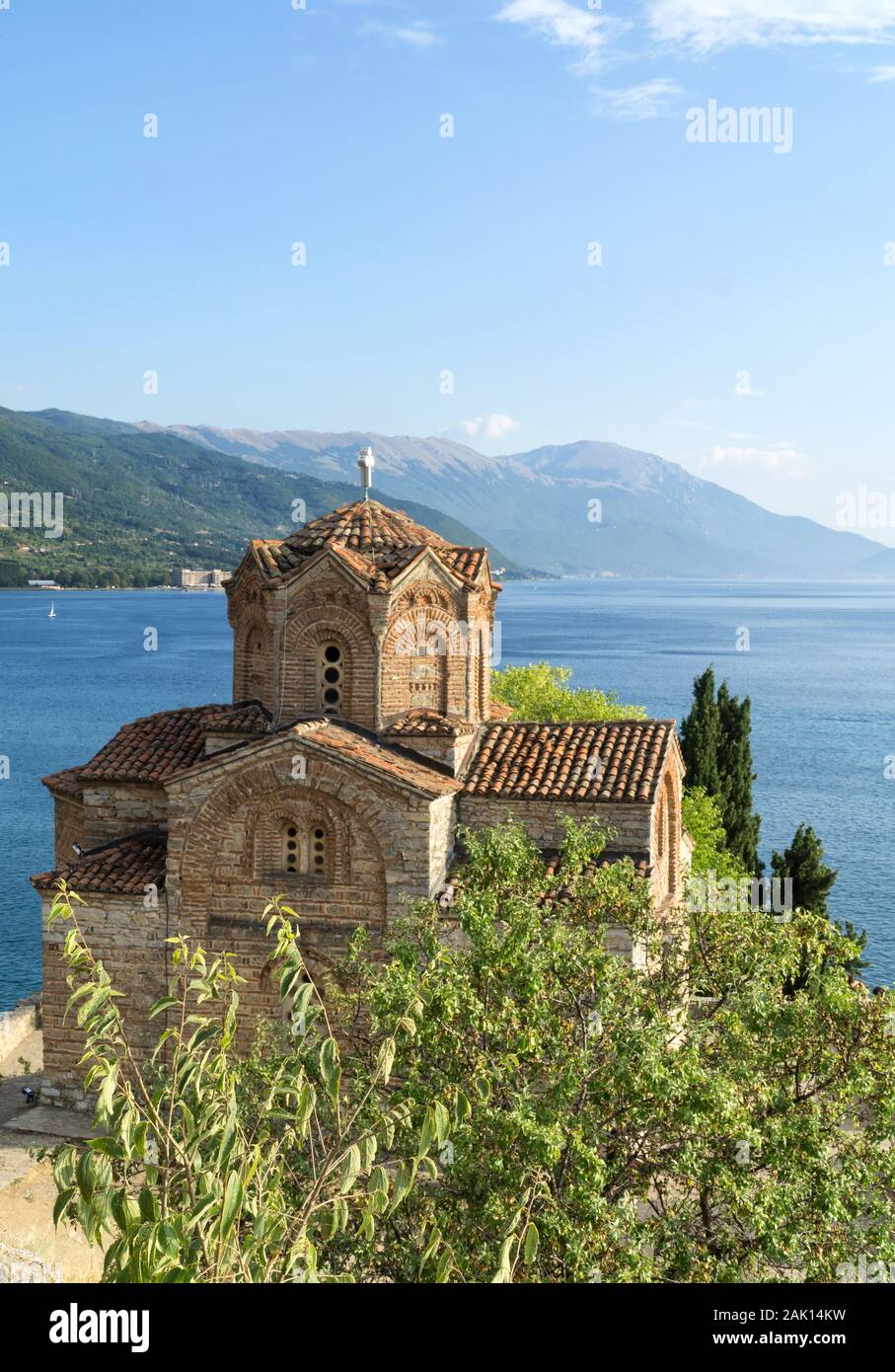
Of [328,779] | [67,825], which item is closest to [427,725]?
[328,779]

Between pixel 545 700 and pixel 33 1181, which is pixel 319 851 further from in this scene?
pixel 545 700

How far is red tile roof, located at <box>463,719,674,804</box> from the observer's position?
20.8 metres

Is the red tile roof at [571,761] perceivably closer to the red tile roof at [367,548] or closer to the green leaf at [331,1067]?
the red tile roof at [367,548]

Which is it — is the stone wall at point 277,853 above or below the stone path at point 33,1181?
above

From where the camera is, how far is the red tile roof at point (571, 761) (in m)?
20.8

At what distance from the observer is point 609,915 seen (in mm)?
14086

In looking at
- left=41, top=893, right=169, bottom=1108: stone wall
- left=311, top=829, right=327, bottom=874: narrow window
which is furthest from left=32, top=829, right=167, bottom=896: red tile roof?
left=311, top=829, right=327, bottom=874: narrow window

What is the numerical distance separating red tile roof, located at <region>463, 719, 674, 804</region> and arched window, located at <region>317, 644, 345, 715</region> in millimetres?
2897

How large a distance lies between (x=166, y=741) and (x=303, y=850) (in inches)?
182

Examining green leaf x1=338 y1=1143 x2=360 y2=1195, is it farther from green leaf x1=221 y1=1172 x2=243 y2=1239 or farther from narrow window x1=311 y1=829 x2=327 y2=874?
narrow window x1=311 y1=829 x2=327 y2=874

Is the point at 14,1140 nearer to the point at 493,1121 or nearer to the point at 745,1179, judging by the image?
the point at 493,1121

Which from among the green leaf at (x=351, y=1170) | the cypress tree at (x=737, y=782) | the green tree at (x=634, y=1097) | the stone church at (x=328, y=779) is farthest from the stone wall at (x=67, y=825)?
the cypress tree at (x=737, y=782)

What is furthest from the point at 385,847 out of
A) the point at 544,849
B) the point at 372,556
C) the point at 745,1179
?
the point at 745,1179

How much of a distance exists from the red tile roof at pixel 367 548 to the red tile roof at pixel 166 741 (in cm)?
288
